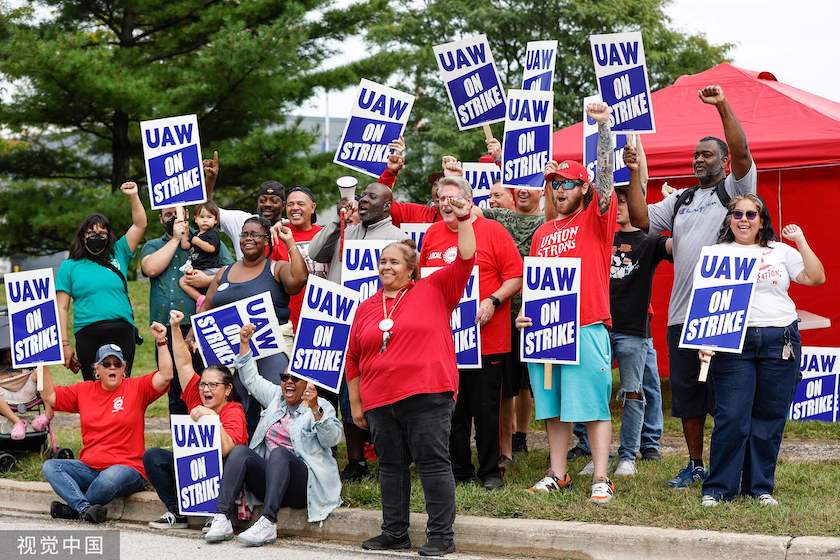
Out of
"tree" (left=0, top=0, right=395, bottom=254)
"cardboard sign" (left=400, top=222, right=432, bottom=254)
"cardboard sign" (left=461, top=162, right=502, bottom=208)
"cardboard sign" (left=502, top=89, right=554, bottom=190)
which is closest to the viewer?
"cardboard sign" (left=400, top=222, right=432, bottom=254)

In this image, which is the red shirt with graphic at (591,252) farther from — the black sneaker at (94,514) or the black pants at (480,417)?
the black sneaker at (94,514)

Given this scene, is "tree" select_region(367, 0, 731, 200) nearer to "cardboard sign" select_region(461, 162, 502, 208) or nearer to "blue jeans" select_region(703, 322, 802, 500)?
"cardboard sign" select_region(461, 162, 502, 208)

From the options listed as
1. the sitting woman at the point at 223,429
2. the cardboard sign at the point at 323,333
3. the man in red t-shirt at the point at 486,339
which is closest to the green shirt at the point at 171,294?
the sitting woman at the point at 223,429

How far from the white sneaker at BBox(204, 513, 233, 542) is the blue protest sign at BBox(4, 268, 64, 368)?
2.13 m

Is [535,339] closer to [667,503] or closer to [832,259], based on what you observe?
[667,503]

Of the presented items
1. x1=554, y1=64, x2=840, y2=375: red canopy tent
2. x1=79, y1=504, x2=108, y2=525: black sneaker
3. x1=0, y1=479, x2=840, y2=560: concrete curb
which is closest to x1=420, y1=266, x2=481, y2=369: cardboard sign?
x1=0, y1=479, x2=840, y2=560: concrete curb

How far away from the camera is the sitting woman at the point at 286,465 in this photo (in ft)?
23.0

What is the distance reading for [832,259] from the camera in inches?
414

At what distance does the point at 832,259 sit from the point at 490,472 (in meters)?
4.61

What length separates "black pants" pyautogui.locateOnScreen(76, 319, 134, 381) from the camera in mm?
8812

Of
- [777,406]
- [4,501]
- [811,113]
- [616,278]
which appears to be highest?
[811,113]

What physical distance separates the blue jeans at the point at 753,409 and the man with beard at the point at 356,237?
2.42 metres

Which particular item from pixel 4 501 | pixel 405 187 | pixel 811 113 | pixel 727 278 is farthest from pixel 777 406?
pixel 405 187

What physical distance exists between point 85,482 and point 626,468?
3677mm
